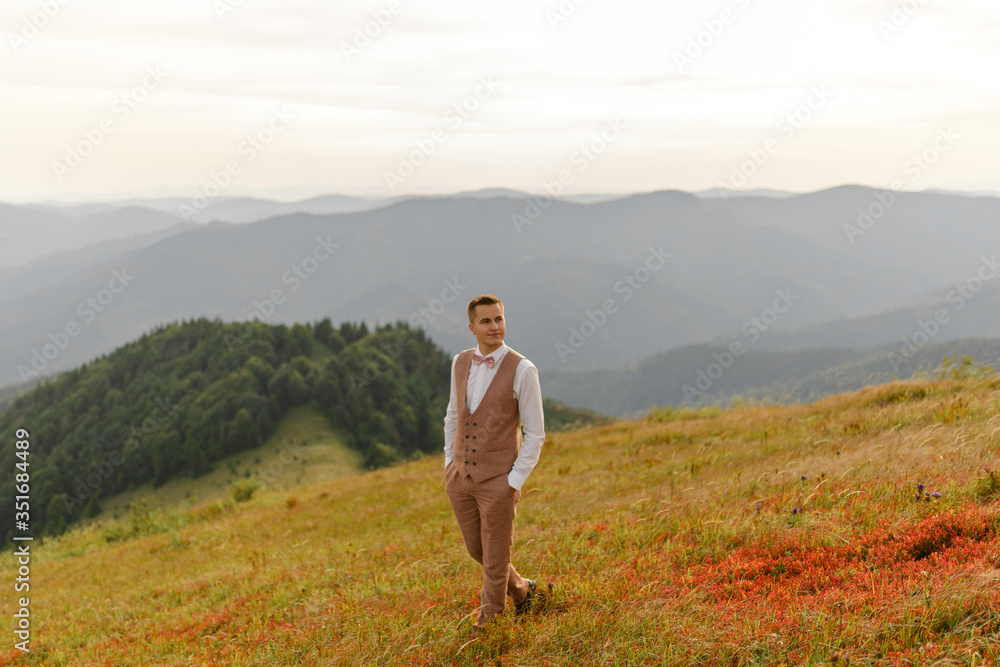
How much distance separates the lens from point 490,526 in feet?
15.4

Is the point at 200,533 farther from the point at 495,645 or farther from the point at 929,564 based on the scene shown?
the point at 929,564

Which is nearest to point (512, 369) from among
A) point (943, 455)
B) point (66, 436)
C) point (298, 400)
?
point (943, 455)

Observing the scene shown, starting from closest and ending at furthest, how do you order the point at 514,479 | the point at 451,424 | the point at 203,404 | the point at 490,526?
the point at 514,479
the point at 490,526
the point at 451,424
the point at 203,404

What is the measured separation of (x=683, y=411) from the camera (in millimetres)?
16422

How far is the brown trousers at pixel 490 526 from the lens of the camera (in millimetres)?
4648

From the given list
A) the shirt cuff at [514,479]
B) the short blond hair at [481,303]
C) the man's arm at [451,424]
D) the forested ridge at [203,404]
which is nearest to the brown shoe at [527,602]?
the shirt cuff at [514,479]

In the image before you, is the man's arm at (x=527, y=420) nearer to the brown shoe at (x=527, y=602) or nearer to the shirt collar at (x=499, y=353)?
the shirt collar at (x=499, y=353)

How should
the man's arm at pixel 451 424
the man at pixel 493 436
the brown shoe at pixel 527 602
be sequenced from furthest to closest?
the brown shoe at pixel 527 602, the man's arm at pixel 451 424, the man at pixel 493 436

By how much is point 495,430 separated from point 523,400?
14.0 inches

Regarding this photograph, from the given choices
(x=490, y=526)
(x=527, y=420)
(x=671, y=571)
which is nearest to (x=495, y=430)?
(x=527, y=420)

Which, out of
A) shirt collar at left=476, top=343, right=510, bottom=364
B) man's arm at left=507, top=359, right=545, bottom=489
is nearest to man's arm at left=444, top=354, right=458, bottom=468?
shirt collar at left=476, top=343, right=510, bottom=364

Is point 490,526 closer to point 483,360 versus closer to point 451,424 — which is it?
point 451,424

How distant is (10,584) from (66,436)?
94.0 metres

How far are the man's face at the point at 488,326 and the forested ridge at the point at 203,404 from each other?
62675 millimetres
